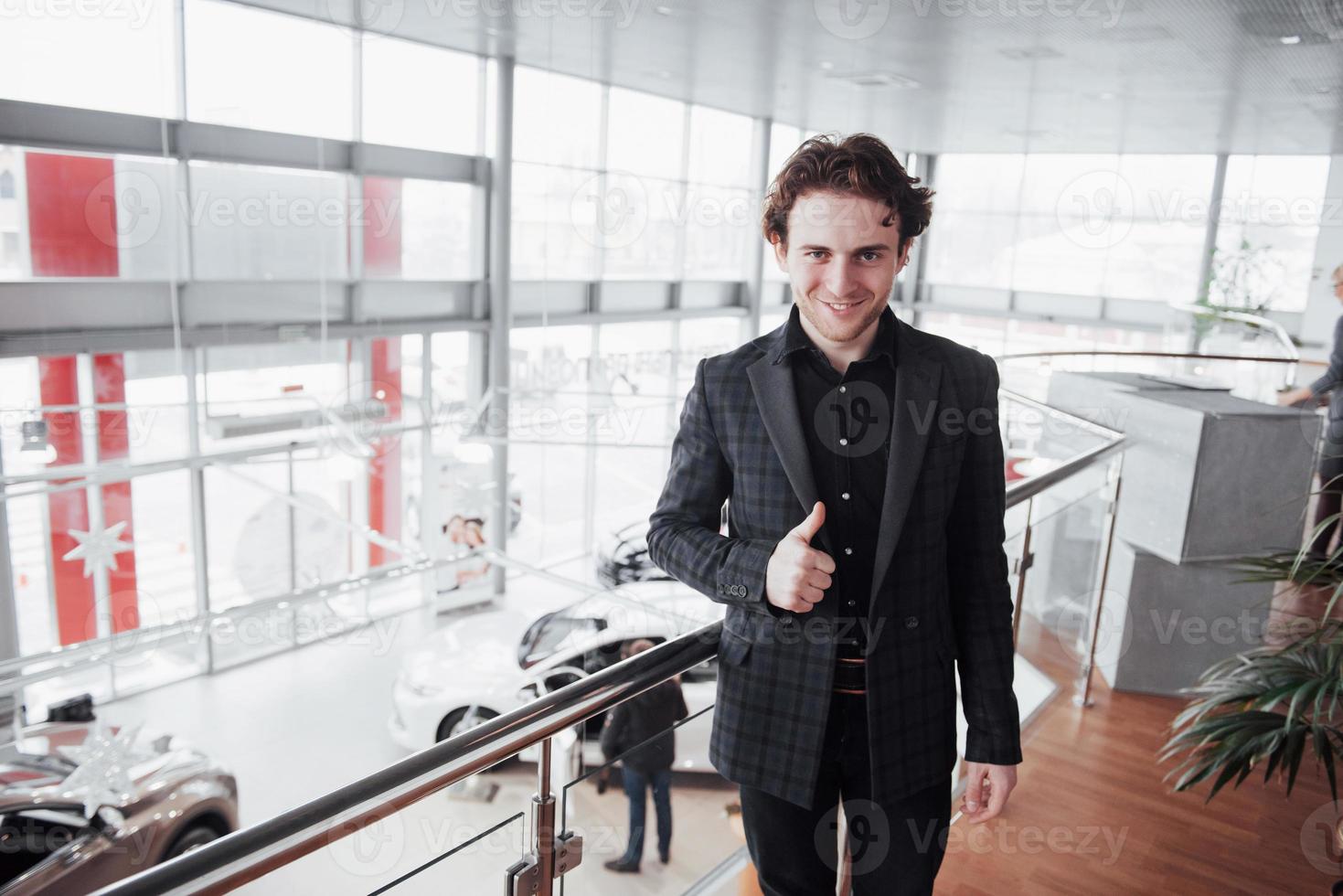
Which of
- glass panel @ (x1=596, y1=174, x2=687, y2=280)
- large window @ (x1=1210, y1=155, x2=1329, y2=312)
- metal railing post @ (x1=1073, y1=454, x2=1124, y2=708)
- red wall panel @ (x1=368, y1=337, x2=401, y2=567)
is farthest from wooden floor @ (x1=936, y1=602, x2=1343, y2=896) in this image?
large window @ (x1=1210, y1=155, x2=1329, y2=312)

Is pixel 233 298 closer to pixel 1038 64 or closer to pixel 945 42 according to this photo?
pixel 945 42

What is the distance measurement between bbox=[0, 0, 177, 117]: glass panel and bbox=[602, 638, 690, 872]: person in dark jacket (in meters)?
7.96

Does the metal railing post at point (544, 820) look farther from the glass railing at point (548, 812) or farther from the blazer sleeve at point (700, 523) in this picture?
the blazer sleeve at point (700, 523)

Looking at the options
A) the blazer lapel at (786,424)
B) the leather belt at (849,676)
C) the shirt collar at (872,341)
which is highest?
the shirt collar at (872,341)

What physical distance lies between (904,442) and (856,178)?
1.23 ft

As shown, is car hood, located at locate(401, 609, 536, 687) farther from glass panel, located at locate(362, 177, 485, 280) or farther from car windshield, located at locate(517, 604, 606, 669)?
glass panel, located at locate(362, 177, 485, 280)

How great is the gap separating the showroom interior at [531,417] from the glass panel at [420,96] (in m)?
0.04

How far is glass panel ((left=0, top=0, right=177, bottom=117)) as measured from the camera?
7.31m

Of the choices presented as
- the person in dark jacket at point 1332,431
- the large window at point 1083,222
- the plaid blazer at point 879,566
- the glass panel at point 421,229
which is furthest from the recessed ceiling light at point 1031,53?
the plaid blazer at point 879,566

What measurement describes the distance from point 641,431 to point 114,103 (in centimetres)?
654

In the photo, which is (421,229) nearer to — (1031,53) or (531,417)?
(531,417)

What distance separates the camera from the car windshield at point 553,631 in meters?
7.96

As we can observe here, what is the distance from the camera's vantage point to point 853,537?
1426 mm

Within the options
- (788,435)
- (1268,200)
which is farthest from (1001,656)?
(1268,200)
